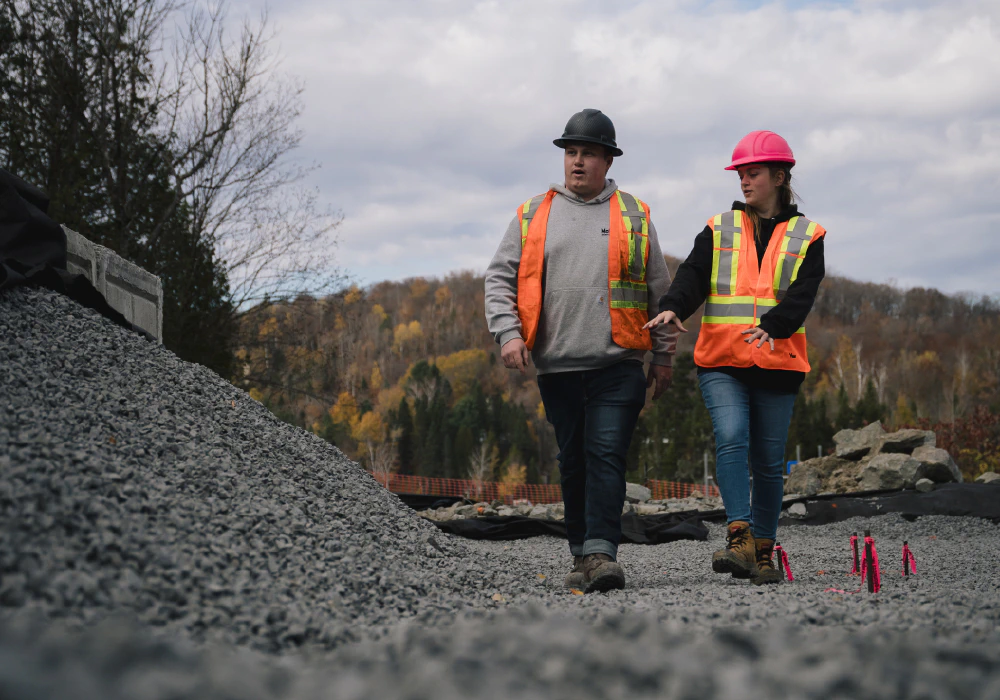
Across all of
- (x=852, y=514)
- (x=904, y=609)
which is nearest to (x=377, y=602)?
(x=904, y=609)

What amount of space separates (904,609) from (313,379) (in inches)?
615

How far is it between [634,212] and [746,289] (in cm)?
67

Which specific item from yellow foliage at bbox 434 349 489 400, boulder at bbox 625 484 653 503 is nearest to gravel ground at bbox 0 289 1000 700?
boulder at bbox 625 484 653 503

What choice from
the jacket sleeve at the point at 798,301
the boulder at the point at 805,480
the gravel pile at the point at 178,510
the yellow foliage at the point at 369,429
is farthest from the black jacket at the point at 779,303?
the yellow foliage at the point at 369,429

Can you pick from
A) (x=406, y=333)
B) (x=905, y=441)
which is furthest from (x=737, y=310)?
(x=406, y=333)

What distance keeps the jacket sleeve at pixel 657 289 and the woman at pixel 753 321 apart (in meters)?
0.17

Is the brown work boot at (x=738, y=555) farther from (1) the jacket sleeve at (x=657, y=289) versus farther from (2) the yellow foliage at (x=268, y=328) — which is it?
(2) the yellow foliage at (x=268, y=328)

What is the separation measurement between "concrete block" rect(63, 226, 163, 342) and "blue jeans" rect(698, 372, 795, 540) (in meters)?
3.87

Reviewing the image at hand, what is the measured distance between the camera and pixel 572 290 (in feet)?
12.9

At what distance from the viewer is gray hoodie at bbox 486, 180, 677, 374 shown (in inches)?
151

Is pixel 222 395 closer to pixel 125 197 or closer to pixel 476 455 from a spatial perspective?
pixel 125 197

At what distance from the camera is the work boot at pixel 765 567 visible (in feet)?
11.6

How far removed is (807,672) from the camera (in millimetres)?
1316

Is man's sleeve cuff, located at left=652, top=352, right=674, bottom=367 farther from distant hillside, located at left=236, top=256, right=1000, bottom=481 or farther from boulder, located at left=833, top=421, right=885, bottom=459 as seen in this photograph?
distant hillside, located at left=236, top=256, right=1000, bottom=481
